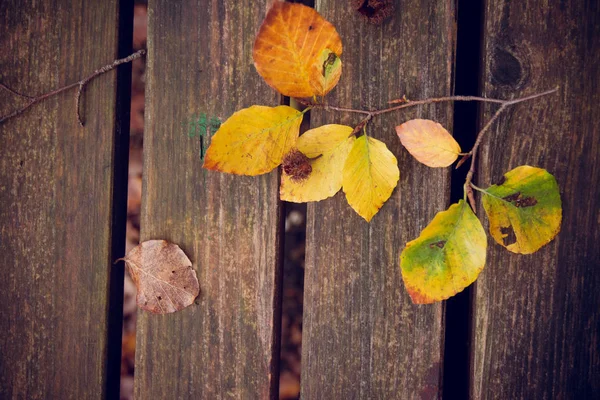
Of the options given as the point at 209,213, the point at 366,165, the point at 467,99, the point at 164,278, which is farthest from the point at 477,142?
the point at 164,278

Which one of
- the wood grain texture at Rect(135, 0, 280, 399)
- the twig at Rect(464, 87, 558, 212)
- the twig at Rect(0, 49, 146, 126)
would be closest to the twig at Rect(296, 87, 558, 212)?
the twig at Rect(464, 87, 558, 212)

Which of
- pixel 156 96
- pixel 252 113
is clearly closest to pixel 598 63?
pixel 252 113

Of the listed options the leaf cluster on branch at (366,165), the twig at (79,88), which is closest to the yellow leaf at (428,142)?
the leaf cluster on branch at (366,165)

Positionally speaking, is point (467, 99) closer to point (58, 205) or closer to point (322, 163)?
point (322, 163)

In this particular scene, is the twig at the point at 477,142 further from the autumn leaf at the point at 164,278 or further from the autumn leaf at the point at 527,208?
the autumn leaf at the point at 164,278

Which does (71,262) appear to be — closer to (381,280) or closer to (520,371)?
(381,280)

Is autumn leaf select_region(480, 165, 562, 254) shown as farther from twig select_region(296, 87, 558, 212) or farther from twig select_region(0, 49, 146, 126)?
twig select_region(0, 49, 146, 126)
